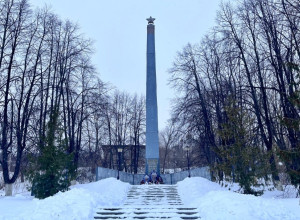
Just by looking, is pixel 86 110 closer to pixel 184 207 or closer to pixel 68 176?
pixel 68 176

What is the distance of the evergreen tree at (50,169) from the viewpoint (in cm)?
1008

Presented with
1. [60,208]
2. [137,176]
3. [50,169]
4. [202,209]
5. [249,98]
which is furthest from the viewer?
[137,176]

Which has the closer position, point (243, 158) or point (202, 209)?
point (202, 209)

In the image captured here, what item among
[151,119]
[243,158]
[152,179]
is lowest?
[152,179]

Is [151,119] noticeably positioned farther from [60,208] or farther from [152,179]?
[60,208]

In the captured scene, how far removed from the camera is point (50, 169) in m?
10.1

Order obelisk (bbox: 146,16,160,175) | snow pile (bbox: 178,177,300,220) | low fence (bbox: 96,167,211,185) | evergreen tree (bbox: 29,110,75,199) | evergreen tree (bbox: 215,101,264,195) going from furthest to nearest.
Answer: obelisk (bbox: 146,16,160,175), low fence (bbox: 96,167,211,185), evergreen tree (bbox: 215,101,264,195), evergreen tree (bbox: 29,110,75,199), snow pile (bbox: 178,177,300,220)

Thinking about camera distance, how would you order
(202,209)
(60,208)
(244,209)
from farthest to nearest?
(202,209)
(60,208)
(244,209)

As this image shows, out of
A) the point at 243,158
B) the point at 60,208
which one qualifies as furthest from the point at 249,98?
the point at 60,208

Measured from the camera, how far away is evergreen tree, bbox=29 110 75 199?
10.1 metres

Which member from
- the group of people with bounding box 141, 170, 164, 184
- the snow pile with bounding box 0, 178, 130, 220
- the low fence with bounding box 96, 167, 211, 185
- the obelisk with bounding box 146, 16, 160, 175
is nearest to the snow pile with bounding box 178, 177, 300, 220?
the snow pile with bounding box 0, 178, 130, 220

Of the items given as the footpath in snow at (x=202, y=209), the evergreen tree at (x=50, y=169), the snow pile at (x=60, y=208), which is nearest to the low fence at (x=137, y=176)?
the evergreen tree at (x=50, y=169)

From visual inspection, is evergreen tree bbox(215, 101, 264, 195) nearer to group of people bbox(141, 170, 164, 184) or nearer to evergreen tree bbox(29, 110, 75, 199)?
evergreen tree bbox(29, 110, 75, 199)

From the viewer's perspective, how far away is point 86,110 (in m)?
19.6
